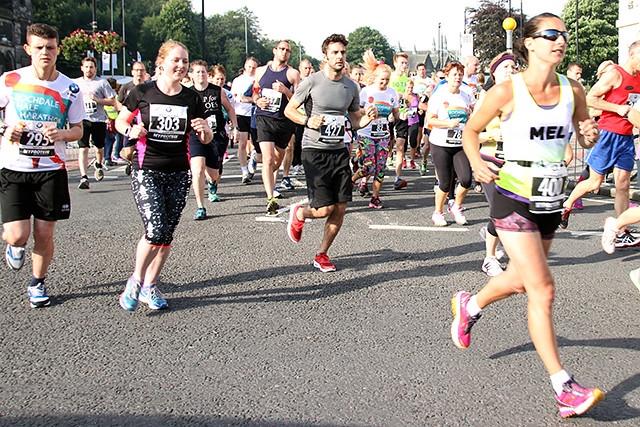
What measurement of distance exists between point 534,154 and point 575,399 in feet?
4.11

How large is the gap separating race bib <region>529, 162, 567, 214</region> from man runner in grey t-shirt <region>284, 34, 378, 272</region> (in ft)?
9.11

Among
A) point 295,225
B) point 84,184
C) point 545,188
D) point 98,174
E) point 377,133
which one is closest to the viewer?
point 545,188

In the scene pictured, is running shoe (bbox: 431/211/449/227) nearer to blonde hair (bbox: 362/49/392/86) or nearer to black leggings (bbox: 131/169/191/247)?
blonde hair (bbox: 362/49/392/86)

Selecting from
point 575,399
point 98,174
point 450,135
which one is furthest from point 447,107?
point 98,174

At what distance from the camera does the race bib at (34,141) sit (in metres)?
5.06

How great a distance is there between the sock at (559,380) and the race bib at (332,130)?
3.55 m

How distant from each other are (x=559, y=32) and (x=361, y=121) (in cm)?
307

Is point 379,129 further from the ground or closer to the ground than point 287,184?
further from the ground

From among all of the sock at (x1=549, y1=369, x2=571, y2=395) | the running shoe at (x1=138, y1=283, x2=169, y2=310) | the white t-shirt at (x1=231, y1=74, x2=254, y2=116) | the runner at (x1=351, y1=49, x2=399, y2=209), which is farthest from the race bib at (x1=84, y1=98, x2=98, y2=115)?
the sock at (x1=549, y1=369, x2=571, y2=395)

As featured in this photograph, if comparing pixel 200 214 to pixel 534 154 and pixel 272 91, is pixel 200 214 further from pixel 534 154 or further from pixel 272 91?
pixel 534 154

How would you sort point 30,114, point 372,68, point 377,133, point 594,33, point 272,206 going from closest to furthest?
point 30,114 < point 272,206 < point 377,133 < point 372,68 < point 594,33

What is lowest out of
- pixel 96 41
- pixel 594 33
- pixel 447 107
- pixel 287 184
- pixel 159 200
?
pixel 287 184

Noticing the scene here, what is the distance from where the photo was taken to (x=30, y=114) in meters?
5.08

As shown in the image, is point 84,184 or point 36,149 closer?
point 36,149
